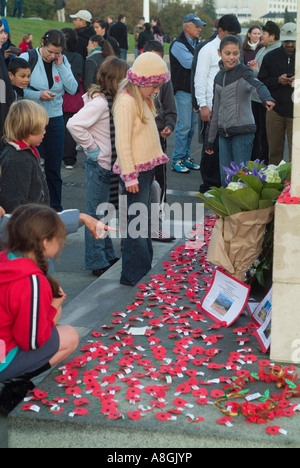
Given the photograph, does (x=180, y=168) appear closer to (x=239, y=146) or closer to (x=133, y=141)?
(x=239, y=146)

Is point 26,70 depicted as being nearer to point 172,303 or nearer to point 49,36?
point 49,36

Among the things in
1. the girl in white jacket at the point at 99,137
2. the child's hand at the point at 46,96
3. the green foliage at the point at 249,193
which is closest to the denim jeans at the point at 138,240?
the girl in white jacket at the point at 99,137

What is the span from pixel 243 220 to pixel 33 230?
1399mm

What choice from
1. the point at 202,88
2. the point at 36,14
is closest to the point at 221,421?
the point at 202,88

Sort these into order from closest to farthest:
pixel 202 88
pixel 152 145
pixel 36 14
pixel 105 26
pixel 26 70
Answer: pixel 152 145
pixel 26 70
pixel 202 88
pixel 105 26
pixel 36 14

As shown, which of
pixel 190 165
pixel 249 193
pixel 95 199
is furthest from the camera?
pixel 190 165

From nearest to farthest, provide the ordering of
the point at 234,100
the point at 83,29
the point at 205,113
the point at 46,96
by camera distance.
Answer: the point at 234,100 < the point at 46,96 < the point at 205,113 < the point at 83,29

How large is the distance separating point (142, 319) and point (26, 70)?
390 centimetres

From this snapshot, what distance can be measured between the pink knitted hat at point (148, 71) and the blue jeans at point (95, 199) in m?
0.99

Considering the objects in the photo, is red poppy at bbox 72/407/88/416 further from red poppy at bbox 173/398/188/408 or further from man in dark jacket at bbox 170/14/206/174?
man in dark jacket at bbox 170/14/206/174

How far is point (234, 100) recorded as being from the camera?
7.07 meters

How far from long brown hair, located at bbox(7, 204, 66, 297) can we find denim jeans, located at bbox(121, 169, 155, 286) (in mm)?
1783

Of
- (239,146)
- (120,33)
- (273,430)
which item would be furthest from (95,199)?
(120,33)

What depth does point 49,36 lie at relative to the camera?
24.3 ft
